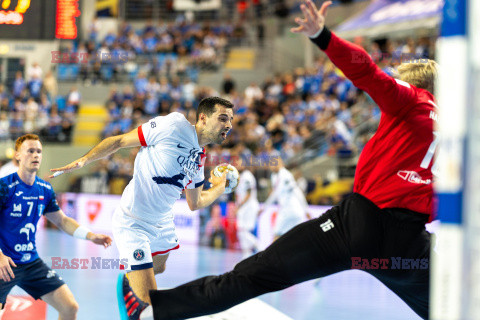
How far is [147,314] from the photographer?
3775 millimetres

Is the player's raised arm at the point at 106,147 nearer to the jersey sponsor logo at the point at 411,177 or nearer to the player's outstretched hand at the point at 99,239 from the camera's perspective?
the player's outstretched hand at the point at 99,239

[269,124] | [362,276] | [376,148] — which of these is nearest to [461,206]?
[376,148]

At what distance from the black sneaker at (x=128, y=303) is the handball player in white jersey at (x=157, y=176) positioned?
56 centimetres

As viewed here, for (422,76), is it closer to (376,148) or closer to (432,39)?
(376,148)

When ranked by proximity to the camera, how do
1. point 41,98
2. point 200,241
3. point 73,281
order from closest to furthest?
1. point 73,281
2. point 200,241
3. point 41,98

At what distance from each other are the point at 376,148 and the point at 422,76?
589 millimetres

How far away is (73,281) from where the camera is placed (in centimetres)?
962

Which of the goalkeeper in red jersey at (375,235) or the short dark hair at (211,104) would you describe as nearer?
the goalkeeper in red jersey at (375,235)

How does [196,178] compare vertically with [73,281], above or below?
above

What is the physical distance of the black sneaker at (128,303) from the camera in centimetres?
392

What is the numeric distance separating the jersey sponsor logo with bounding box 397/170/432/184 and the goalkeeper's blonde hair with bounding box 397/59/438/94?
2.01 ft

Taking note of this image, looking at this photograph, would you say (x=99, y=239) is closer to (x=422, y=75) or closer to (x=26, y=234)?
(x=26, y=234)

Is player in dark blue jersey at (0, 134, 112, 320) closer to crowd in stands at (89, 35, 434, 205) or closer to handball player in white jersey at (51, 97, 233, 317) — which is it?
handball player in white jersey at (51, 97, 233, 317)

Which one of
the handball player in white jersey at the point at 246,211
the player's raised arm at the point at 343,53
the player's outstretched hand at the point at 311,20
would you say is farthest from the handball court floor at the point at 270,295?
the player's outstretched hand at the point at 311,20
